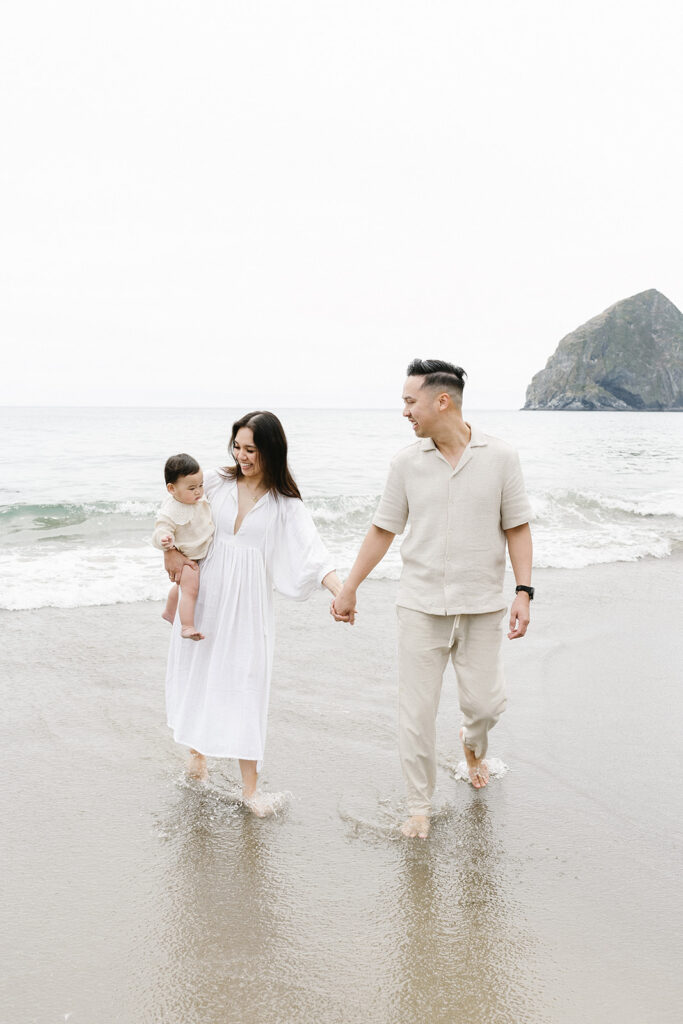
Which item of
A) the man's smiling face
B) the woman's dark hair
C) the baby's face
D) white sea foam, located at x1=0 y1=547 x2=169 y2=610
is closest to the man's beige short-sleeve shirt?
the man's smiling face

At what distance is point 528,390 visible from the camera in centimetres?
14125

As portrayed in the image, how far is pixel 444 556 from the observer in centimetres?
342

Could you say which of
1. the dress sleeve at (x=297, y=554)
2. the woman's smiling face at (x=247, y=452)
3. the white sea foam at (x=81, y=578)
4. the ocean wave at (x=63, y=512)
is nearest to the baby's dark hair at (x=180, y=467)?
the woman's smiling face at (x=247, y=452)

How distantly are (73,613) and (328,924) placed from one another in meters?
5.00

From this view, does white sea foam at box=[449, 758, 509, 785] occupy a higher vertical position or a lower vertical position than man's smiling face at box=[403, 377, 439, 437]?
lower

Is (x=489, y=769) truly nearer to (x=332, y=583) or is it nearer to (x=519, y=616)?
(x=519, y=616)

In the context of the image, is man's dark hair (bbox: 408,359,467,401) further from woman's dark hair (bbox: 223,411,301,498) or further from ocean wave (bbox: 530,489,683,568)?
ocean wave (bbox: 530,489,683,568)

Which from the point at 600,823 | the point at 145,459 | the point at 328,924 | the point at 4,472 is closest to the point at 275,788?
the point at 328,924

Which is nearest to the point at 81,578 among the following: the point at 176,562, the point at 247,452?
the point at 176,562

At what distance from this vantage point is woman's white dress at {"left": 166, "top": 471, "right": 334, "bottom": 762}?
3725 mm

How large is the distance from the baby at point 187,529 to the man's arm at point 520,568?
145 cm

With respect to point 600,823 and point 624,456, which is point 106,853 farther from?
point 624,456

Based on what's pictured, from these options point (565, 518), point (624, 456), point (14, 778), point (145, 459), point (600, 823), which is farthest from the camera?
point (624, 456)

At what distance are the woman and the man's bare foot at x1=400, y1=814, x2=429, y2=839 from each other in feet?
2.18
